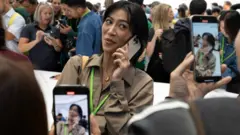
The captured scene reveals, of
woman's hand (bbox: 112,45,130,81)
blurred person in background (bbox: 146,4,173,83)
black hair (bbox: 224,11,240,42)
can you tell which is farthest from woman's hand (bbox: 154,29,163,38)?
woman's hand (bbox: 112,45,130,81)

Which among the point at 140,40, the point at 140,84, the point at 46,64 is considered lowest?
the point at 46,64

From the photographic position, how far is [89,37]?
12.5ft

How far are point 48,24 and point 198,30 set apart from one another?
245 cm

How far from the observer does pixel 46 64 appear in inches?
162

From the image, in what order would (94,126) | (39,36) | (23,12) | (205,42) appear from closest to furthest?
(94,126), (205,42), (39,36), (23,12)

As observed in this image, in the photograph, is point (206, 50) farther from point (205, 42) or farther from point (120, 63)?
point (120, 63)

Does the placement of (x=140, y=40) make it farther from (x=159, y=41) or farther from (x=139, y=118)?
(x=159, y=41)

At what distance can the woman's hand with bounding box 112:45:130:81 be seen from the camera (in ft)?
6.06

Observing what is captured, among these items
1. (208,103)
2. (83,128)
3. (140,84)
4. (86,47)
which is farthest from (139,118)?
(86,47)

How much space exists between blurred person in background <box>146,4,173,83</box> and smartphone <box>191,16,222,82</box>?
1.81 m

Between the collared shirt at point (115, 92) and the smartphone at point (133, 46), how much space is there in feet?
0.26

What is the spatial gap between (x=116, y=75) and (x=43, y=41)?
7.84 feet

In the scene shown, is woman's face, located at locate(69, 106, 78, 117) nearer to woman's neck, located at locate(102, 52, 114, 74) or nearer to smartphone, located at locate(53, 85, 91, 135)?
smartphone, located at locate(53, 85, 91, 135)

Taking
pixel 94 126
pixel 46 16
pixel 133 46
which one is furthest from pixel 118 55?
pixel 46 16
